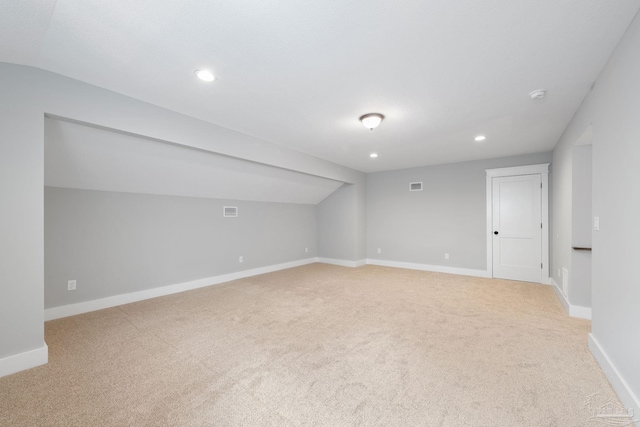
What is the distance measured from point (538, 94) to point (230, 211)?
4.80m

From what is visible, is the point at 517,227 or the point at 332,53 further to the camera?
the point at 517,227

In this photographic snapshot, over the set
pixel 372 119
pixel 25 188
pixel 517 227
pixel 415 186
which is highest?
pixel 372 119

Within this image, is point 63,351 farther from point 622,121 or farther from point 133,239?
point 622,121

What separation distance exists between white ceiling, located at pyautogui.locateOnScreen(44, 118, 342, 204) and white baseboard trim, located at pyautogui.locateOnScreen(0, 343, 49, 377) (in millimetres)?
1922

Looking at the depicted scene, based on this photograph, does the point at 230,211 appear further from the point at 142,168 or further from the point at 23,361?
the point at 23,361

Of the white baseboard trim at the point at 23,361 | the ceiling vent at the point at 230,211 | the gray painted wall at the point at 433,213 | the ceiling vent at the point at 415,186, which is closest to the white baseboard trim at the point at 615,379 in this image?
the gray painted wall at the point at 433,213

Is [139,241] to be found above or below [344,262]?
above

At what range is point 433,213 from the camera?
5.99 m

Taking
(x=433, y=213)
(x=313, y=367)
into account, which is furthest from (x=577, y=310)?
(x=313, y=367)

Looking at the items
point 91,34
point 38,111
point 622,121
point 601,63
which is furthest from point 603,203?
point 38,111

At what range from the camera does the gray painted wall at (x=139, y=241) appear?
3.31 metres

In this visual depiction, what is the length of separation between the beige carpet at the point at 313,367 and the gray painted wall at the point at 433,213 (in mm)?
1882

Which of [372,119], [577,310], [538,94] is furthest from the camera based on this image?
[577,310]

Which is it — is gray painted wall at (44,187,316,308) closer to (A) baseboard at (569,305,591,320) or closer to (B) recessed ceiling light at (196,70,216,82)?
(B) recessed ceiling light at (196,70,216,82)
